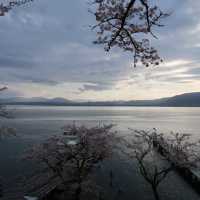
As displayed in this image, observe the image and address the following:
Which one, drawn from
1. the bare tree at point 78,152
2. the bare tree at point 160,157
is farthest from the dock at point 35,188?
the bare tree at point 160,157

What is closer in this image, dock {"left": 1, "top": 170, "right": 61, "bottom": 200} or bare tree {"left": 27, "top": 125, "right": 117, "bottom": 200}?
bare tree {"left": 27, "top": 125, "right": 117, "bottom": 200}

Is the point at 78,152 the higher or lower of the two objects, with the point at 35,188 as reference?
higher

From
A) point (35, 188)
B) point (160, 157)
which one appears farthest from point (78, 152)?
point (160, 157)

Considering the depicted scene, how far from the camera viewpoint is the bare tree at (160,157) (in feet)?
88.0

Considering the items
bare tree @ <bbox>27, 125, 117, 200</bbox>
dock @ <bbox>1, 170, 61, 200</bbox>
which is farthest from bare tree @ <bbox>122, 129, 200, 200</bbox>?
dock @ <bbox>1, 170, 61, 200</bbox>

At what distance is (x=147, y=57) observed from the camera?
7492 millimetres

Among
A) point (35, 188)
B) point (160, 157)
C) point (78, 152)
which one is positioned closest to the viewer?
point (78, 152)

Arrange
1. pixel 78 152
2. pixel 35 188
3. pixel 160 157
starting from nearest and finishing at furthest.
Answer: pixel 78 152, pixel 35 188, pixel 160 157

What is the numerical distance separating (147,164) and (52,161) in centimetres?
2531

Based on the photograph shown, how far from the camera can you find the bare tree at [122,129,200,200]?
26823 mm

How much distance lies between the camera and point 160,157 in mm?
61188

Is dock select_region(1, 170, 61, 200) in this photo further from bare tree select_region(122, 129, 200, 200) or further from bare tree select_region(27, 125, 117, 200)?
bare tree select_region(122, 129, 200, 200)

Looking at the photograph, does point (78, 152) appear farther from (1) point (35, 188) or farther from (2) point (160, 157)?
(2) point (160, 157)

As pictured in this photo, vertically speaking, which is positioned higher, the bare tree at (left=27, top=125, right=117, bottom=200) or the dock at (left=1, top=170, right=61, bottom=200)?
the bare tree at (left=27, top=125, right=117, bottom=200)
